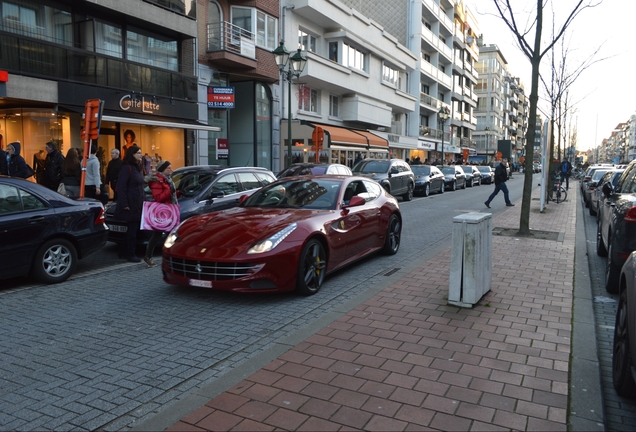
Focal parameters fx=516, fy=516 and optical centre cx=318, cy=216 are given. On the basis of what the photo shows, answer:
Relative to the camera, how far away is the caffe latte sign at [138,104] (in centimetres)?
1700

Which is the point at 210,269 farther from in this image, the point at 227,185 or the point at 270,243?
the point at 227,185

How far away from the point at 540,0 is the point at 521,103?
432 ft

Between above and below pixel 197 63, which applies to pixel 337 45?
above

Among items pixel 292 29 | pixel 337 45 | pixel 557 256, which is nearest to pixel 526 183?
pixel 557 256

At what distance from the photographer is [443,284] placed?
21.7ft

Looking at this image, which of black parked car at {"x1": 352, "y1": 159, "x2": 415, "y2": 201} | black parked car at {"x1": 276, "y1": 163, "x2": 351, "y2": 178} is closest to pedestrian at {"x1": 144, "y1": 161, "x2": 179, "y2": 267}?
black parked car at {"x1": 276, "y1": 163, "x2": 351, "y2": 178}

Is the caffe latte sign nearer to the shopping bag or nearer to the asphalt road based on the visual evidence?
the shopping bag

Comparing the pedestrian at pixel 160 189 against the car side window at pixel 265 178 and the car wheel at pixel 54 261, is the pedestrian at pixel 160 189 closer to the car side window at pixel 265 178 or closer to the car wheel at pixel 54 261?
the car wheel at pixel 54 261

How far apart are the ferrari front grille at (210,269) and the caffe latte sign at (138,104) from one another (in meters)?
12.7

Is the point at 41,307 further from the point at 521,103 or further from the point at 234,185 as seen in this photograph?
the point at 521,103

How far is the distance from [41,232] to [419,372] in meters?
5.22

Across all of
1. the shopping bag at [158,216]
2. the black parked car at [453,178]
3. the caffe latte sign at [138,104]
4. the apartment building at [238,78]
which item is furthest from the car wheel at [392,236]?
the black parked car at [453,178]

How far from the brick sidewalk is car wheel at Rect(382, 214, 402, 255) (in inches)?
89.8

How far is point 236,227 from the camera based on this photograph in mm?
6113
